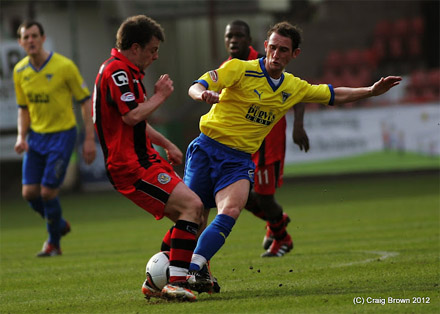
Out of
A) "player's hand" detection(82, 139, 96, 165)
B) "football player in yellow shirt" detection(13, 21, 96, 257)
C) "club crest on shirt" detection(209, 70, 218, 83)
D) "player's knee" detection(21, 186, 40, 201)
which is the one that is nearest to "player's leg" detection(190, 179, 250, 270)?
"club crest on shirt" detection(209, 70, 218, 83)

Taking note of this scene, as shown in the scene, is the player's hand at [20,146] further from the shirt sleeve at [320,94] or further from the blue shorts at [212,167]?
the shirt sleeve at [320,94]

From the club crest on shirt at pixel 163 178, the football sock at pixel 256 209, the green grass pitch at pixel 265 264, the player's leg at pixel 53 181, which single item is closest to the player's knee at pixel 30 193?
the player's leg at pixel 53 181

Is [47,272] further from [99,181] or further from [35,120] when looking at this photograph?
[99,181]

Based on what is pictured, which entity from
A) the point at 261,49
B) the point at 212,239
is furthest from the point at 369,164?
the point at 212,239

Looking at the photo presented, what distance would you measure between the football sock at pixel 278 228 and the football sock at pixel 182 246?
9.66 ft

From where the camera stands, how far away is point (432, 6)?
2789 cm

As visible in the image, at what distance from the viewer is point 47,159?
32.2ft

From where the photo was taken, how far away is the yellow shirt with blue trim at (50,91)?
389 inches

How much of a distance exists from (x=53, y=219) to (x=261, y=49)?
60.1ft

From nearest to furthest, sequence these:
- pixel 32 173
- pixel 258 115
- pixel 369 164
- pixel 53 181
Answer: pixel 258 115, pixel 53 181, pixel 32 173, pixel 369 164

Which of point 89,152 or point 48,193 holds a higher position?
point 89,152

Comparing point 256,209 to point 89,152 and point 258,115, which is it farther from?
point 258,115

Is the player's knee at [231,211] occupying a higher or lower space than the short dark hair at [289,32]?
lower

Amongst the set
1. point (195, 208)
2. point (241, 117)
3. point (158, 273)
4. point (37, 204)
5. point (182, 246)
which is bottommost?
point (37, 204)
